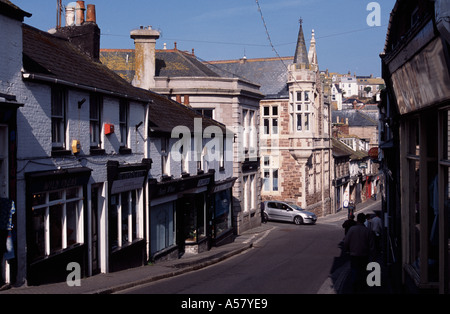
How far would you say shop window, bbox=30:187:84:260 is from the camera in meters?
11.8

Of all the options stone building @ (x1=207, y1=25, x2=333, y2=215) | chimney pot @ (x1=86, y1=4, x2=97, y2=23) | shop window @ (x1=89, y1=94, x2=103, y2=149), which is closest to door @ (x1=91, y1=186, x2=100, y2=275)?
shop window @ (x1=89, y1=94, x2=103, y2=149)

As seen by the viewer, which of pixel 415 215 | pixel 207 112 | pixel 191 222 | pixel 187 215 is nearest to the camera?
pixel 415 215

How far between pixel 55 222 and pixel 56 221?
0.17ft

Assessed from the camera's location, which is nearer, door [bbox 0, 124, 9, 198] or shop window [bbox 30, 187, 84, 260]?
door [bbox 0, 124, 9, 198]

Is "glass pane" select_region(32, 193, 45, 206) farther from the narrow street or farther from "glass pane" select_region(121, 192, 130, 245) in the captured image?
"glass pane" select_region(121, 192, 130, 245)

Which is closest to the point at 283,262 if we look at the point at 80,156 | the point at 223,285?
the point at 223,285

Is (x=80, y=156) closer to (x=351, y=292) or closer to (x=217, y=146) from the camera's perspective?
(x=351, y=292)

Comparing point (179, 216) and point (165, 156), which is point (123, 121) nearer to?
point (165, 156)

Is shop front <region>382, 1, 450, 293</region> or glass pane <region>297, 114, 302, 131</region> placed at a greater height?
glass pane <region>297, 114, 302, 131</region>

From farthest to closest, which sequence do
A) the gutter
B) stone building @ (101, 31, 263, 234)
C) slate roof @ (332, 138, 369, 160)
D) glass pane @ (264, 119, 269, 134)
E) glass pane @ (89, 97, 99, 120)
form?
slate roof @ (332, 138, 369, 160)
glass pane @ (264, 119, 269, 134)
stone building @ (101, 31, 263, 234)
glass pane @ (89, 97, 99, 120)
the gutter

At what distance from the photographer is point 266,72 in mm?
45406

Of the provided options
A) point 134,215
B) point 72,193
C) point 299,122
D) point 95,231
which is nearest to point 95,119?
point 72,193

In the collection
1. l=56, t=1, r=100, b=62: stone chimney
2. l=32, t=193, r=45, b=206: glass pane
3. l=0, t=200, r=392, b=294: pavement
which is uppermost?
l=56, t=1, r=100, b=62: stone chimney
